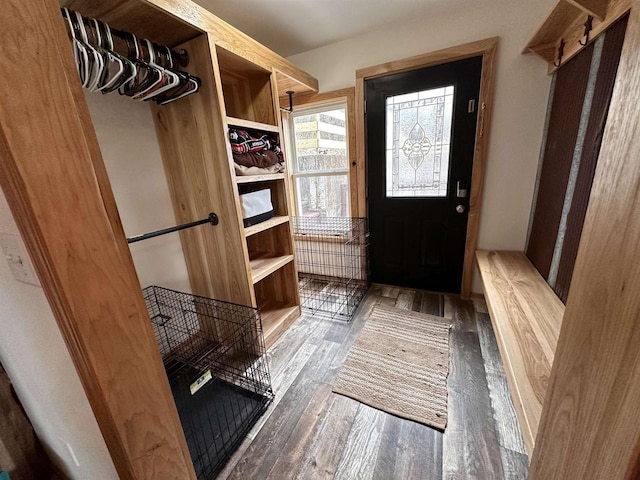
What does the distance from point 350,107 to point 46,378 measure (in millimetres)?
→ 2575

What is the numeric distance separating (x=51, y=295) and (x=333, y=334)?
182 cm

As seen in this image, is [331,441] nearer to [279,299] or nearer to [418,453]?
[418,453]

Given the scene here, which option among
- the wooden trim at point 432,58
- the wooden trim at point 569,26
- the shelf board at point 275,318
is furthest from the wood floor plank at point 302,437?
the wooden trim at point 432,58

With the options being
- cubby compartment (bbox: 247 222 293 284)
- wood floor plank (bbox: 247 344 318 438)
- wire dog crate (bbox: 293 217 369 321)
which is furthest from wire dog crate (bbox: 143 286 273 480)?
wire dog crate (bbox: 293 217 369 321)

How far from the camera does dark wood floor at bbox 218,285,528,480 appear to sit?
3.75 feet

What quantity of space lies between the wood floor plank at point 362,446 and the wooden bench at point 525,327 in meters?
0.61

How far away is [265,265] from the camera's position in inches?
78.0

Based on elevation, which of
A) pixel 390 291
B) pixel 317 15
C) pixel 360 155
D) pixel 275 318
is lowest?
pixel 390 291

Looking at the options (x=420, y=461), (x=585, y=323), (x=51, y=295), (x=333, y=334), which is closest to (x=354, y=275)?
(x=333, y=334)

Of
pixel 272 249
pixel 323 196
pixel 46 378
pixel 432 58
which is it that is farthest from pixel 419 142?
pixel 46 378

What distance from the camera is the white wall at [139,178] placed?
1.44m

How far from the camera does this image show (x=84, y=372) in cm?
54

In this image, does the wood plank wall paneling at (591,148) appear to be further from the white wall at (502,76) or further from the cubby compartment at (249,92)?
the cubby compartment at (249,92)

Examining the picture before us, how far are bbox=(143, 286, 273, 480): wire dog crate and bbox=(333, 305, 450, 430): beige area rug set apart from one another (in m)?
0.55
